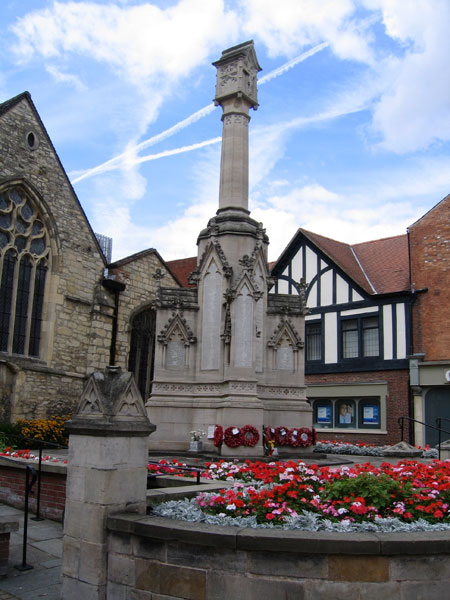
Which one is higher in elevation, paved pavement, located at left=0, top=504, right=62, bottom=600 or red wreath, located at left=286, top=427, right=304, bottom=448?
red wreath, located at left=286, top=427, right=304, bottom=448

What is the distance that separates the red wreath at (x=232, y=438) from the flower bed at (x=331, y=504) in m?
6.16

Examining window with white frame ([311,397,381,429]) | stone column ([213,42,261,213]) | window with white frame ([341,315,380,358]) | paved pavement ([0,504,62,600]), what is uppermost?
stone column ([213,42,261,213])

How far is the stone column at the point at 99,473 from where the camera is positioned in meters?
5.52

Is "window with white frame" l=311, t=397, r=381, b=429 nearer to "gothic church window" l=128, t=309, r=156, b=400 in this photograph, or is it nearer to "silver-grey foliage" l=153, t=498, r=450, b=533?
"gothic church window" l=128, t=309, r=156, b=400

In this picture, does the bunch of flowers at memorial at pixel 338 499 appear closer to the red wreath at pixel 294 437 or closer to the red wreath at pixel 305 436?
the red wreath at pixel 294 437

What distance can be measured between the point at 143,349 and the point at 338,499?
1973 cm

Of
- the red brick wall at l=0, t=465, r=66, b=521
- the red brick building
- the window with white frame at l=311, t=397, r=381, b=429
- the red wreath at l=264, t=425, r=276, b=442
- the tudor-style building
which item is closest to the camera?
the red brick wall at l=0, t=465, r=66, b=521

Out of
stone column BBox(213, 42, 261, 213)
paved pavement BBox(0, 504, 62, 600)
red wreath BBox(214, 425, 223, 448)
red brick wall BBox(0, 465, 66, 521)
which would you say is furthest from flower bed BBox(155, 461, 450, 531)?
stone column BBox(213, 42, 261, 213)

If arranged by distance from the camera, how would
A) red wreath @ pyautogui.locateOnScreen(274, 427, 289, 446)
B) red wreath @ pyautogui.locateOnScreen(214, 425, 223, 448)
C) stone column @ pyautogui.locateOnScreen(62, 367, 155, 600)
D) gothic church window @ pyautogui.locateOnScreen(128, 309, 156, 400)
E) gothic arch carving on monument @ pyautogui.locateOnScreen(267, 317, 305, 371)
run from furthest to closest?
gothic church window @ pyautogui.locateOnScreen(128, 309, 156, 400) < gothic arch carving on monument @ pyautogui.locateOnScreen(267, 317, 305, 371) < red wreath @ pyautogui.locateOnScreen(274, 427, 289, 446) < red wreath @ pyautogui.locateOnScreen(214, 425, 223, 448) < stone column @ pyautogui.locateOnScreen(62, 367, 155, 600)

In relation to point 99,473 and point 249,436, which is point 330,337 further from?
point 99,473

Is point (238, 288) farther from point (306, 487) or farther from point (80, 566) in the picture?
point (80, 566)

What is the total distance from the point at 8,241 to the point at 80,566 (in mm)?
16756

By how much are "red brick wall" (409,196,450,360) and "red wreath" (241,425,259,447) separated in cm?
1244

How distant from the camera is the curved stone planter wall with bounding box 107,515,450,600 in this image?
4.60m
